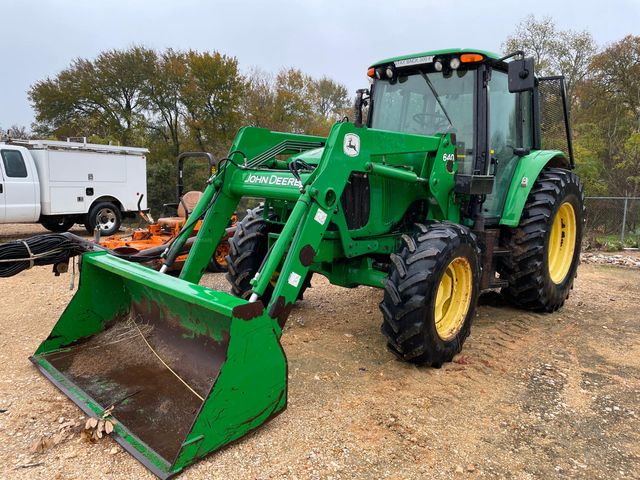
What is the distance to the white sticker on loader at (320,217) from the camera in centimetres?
317

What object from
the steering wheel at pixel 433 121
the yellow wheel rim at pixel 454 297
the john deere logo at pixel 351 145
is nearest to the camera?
the john deere logo at pixel 351 145

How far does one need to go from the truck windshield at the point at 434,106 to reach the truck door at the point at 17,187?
868cm

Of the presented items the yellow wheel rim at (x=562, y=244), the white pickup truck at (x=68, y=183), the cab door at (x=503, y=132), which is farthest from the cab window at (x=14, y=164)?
the yellow wheel rim at (x=562, y=244)

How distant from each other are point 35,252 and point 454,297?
3186mm

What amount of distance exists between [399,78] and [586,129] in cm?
1558

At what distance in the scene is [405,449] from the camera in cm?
268

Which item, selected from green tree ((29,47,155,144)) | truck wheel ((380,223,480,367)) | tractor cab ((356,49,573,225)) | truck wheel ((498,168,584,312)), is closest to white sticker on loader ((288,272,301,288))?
truck wheel ((380,223,480,367))

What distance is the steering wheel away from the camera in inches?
178

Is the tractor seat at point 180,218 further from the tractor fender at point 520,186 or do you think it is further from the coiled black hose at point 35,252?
the tractor fender at point 520,186

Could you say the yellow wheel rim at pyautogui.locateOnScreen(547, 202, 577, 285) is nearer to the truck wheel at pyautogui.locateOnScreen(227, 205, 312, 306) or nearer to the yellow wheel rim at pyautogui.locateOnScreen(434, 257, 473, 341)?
the yellow wheel rim at pyautogui.locateOnScreen(434, 257, 473, 341)

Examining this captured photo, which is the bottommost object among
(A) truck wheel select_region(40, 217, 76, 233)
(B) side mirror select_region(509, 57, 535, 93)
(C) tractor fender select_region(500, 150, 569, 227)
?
(A) truck wheel select_region(40, 217, 76, 233)

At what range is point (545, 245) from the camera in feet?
15.8

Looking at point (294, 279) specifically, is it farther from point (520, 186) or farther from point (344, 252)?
→ point (520, 186)

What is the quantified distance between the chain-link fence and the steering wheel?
7.98 meters
